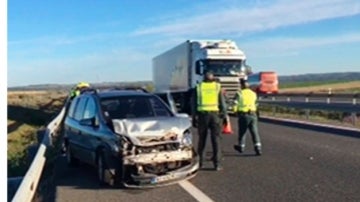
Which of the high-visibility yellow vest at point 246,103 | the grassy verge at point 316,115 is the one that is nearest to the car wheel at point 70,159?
the high-visibility yellow vest at point 246,103

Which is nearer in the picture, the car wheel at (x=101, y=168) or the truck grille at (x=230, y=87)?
the car wheel at (x=101, y=168)

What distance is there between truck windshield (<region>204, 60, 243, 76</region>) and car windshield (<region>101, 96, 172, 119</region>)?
17538 mm

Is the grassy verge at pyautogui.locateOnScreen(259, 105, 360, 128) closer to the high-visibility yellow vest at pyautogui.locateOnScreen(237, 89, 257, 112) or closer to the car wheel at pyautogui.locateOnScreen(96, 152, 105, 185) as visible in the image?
the high-visibility yellow vest at pyautogui.locateOnScreen(237, 89, 257, 112)

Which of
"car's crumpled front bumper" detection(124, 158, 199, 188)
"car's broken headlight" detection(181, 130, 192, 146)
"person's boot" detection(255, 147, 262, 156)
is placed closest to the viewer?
"car's crumpled front bumper" detection(124, 158, 199, 188)

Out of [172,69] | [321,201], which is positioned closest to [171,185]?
[321,201]

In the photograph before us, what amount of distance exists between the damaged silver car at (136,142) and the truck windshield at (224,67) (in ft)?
57.8

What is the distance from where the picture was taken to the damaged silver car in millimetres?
9516

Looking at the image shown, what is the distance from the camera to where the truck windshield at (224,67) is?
28656 mm

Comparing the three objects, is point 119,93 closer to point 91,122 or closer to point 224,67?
point 91,122

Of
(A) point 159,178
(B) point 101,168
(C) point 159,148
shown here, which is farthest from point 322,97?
(A) point 159,178

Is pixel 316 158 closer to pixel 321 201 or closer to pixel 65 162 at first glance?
pixel 321 201

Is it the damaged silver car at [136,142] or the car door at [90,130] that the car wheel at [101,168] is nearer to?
the damaged silver car at [136,142]

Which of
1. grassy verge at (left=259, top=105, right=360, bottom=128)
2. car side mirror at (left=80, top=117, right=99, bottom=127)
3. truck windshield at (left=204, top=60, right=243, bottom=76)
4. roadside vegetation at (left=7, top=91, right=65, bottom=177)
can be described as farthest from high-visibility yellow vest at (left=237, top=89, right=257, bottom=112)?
truck windshield at (left=204, top=60, right=243, bottom=76)

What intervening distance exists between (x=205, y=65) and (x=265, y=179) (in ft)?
62.9
